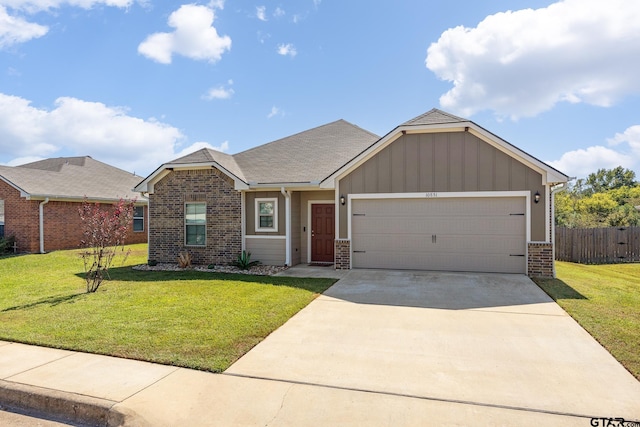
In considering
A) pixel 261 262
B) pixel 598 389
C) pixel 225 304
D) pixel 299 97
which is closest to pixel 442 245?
pixel 261 262

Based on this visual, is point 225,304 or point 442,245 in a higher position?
point 442,245

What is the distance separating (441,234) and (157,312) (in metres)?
7.78

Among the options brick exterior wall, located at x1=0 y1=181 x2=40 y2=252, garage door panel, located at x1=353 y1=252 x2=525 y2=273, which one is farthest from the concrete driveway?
brick exterior wall, located at x1=0 y1=181 x2=40 y2=252

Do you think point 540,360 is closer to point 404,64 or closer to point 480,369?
point 480,369

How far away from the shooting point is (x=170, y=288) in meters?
9.16

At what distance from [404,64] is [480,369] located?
11650 millimetres

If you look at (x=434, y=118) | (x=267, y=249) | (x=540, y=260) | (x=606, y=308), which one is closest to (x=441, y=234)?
(x=540, y=260)

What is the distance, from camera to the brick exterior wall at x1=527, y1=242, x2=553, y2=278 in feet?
33.4

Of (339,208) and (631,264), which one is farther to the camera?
(631,264)

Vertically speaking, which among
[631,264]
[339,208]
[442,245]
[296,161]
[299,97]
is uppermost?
[299,97]

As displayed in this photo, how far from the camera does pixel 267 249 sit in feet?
41.7

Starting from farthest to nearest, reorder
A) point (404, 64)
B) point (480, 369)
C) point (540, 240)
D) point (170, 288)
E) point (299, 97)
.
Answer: point (299, 97), point (404, 64), point (540, 240), point (170, 288), point (480, 369)

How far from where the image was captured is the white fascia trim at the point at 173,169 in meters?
12.4

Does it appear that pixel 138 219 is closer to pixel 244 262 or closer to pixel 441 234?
pixel 244 262
